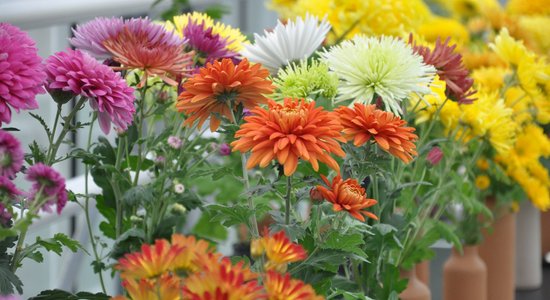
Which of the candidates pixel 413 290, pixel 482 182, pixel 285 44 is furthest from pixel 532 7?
pixel 285 44

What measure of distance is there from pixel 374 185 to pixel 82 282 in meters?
1.64

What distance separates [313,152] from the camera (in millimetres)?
688

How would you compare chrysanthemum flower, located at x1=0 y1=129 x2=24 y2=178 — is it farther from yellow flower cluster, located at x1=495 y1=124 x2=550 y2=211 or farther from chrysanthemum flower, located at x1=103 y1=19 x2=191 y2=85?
yellow flower cluster, located at x1=495 y1=124 x2=550 y2=211

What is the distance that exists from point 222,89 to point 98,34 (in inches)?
5.4

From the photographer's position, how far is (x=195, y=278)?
52 cm

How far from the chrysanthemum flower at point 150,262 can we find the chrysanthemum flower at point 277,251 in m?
0.05

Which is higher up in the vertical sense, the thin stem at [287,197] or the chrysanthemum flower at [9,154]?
the thin stem at [287,197]

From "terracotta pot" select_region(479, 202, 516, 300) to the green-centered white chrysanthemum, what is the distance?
747mm

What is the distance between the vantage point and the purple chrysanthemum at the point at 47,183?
61cm

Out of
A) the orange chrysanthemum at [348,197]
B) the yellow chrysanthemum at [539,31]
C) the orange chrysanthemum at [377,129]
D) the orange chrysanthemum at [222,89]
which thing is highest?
the yellow chrysanthemum at [539,31]

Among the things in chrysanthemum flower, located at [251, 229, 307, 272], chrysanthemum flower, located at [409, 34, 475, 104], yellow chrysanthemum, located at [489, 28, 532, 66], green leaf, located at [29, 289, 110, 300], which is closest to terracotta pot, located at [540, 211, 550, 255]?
yellow chrysanthemum, located at [489, 28, 532, 66]

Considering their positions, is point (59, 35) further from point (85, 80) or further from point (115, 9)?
point (85, 80)

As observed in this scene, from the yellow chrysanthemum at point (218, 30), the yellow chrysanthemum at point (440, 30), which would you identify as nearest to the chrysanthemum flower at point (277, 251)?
the yellow chrysanthemum at point (218, 30)

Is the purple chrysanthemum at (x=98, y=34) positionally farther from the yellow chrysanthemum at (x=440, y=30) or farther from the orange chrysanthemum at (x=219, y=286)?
the yellow chrysanthemum at (x=440, y=30)
